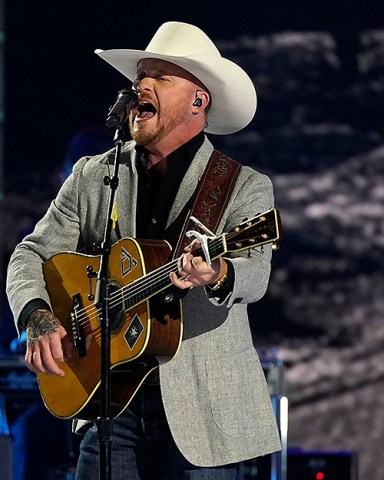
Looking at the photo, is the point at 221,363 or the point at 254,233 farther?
the point at 221,363

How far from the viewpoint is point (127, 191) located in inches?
139

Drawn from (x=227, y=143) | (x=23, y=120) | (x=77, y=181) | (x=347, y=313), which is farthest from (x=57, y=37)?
(x=77, y=181)

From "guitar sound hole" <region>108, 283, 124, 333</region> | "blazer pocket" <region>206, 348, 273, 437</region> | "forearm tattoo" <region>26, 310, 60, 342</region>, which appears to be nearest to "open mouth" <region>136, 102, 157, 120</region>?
"guitar sound hole" <region>108, 283, 124, 333</region>

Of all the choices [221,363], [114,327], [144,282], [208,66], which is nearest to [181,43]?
[208,66]

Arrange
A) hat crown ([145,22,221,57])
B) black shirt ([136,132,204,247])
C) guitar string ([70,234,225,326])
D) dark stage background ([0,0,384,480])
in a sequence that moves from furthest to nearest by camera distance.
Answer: dark stage background ([0,0,384,480])
hat crown ([145,22,221,57])
black shirt ([136,132,204,247])
guitar string ([70,234,225,326])

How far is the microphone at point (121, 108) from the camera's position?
3.30m

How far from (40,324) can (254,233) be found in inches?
29.9

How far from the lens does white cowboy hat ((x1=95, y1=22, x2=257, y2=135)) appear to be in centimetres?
358

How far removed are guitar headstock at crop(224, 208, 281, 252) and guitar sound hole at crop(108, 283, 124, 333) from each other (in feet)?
1.45

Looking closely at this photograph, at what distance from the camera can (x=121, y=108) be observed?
3.34 metres

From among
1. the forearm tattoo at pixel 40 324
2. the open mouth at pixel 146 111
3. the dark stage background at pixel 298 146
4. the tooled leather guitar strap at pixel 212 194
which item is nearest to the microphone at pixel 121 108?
the open mouth at pixel 146 111

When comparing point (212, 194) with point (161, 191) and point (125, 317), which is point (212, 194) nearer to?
point (161, 191)

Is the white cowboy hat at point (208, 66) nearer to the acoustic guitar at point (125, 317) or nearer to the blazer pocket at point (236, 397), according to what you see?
the acoustic guitar at point (125, 317)

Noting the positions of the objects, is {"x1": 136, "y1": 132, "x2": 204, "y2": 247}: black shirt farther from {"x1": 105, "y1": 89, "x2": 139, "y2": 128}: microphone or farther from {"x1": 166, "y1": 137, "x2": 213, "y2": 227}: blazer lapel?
{"x1": 105, "y1": 89, "x2": 139, "y2": 128}: microphone
